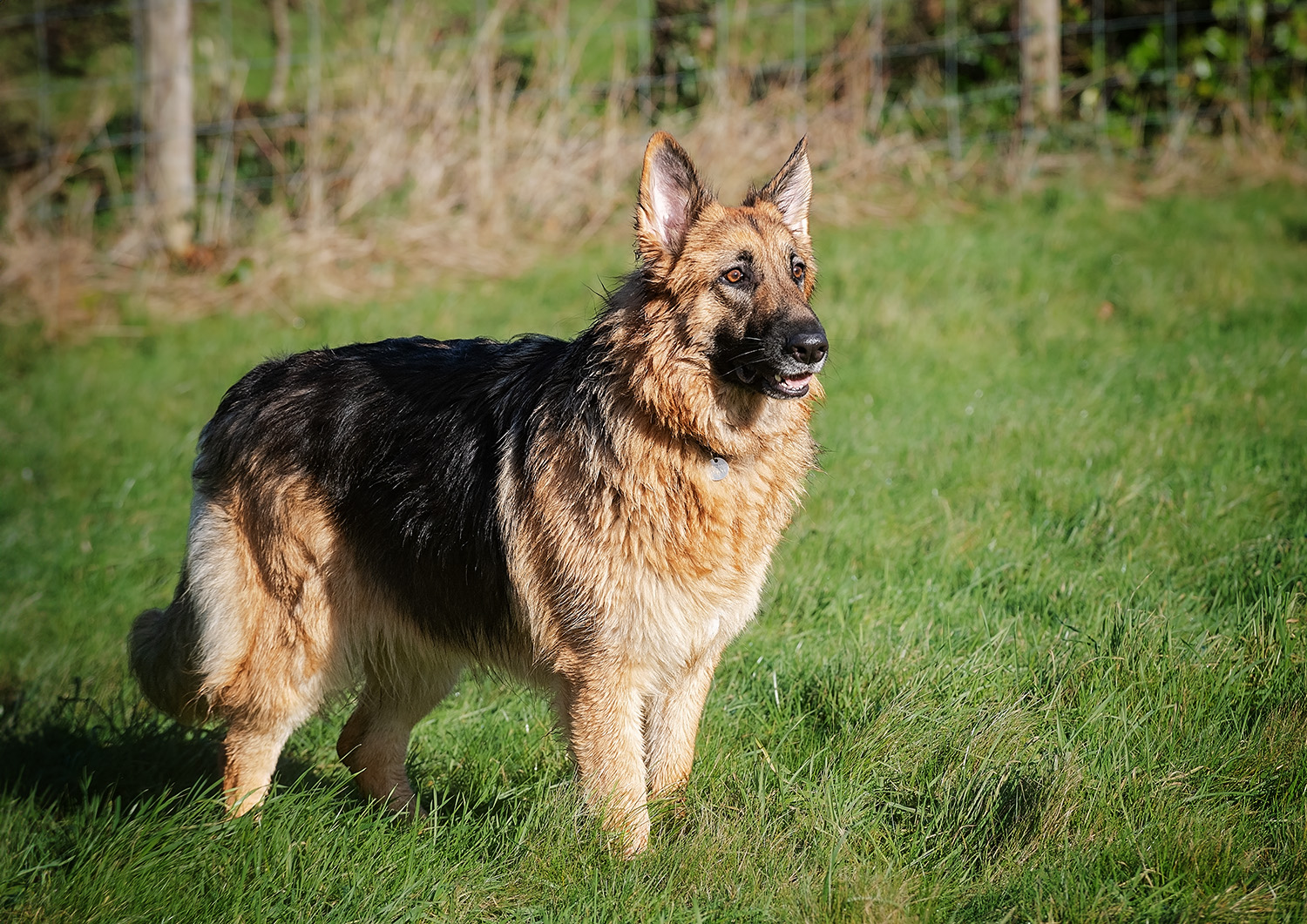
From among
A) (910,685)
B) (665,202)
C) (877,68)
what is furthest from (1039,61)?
(910,685)

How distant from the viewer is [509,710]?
4.72 meters

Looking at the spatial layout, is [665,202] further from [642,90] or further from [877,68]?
[877,68]

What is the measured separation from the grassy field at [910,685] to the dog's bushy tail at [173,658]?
34 cm

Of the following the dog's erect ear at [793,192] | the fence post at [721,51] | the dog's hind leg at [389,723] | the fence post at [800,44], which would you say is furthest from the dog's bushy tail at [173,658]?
the fence post at [800,44]

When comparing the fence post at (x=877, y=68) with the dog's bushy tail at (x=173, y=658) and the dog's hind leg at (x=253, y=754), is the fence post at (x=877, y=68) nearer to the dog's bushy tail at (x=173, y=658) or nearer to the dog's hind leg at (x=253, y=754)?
the dog's bushy tail at (x=173, y=658)

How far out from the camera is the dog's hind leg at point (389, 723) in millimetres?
4312

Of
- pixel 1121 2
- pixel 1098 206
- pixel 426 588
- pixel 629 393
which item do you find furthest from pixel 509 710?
pixel 1121 2

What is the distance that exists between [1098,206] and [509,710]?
736 centimetres

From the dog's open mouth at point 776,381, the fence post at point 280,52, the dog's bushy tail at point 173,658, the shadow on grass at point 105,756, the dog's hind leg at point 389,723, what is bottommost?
the shadow on grass at point 105,756

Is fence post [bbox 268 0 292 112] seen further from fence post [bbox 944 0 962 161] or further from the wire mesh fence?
fence post [bbox 944 0 962 161]

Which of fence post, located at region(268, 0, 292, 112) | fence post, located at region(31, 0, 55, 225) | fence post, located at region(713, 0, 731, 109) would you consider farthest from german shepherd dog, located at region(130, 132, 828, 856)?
fence post, located at region(268, 0, 292, 112)

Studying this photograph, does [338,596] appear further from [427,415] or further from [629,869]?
[629,869]

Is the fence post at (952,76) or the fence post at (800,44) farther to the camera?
the fence post at (800,44)

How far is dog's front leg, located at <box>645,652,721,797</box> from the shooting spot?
377 centimetres
